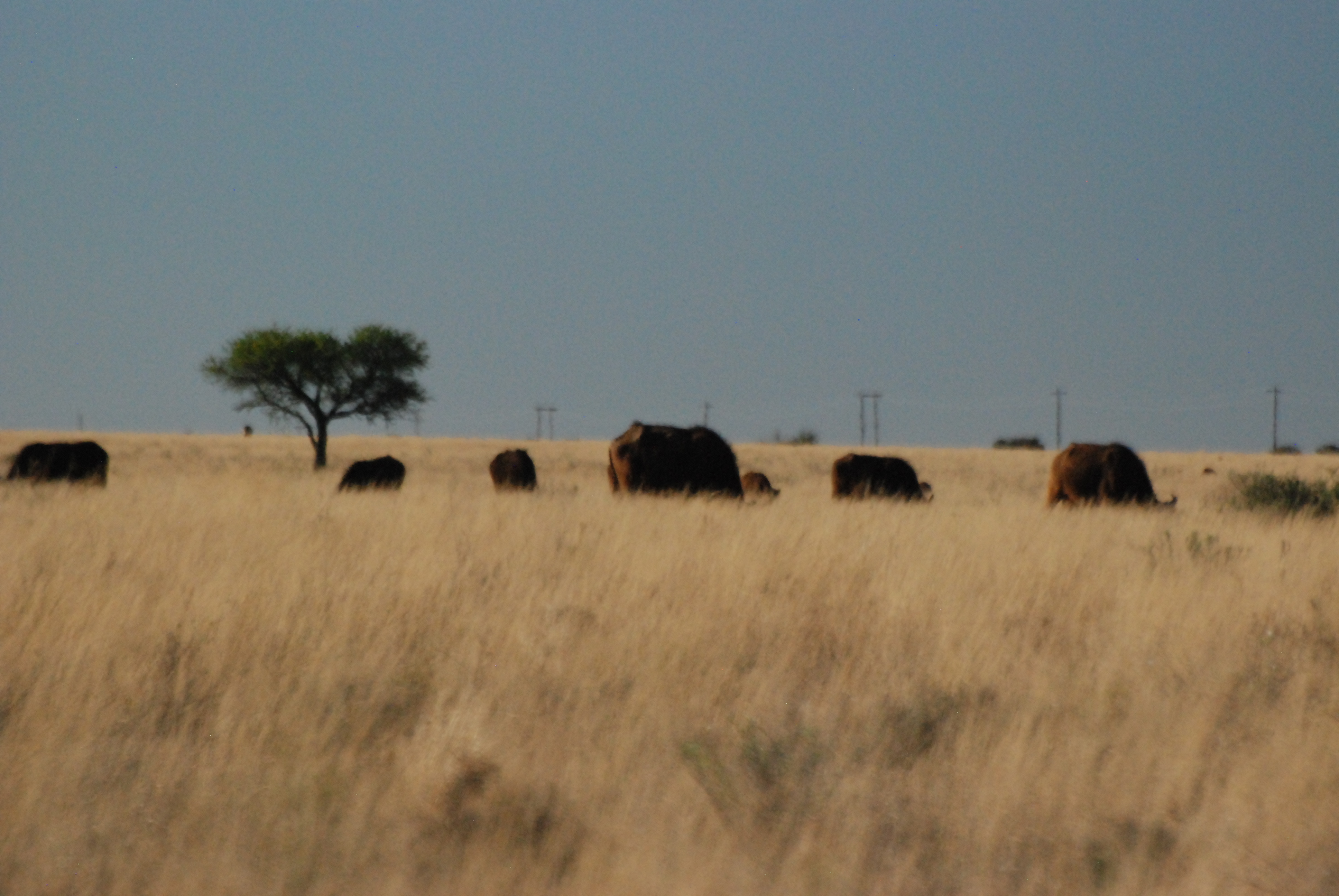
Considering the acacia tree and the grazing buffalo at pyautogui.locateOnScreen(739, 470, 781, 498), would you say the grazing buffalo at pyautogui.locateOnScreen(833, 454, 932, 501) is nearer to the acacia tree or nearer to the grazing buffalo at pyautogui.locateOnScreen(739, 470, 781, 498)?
the grazing buffalo at pyautogui.locateOnScreen(739, 470, 781, 498)

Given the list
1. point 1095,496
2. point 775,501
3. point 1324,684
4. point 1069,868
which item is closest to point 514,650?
point 1069,868

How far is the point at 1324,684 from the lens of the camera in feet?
19.7

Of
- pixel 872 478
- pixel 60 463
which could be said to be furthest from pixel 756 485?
pixel 60 463

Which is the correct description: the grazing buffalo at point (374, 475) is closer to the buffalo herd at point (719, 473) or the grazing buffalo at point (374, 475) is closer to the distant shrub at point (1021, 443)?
the buffalo herd at point (719, 473)

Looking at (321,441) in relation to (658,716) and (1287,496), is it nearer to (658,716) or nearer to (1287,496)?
(1287,496)

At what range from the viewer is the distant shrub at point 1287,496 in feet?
61.9

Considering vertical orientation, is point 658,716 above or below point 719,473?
below

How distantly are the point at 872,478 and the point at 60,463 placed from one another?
1642 centimetres

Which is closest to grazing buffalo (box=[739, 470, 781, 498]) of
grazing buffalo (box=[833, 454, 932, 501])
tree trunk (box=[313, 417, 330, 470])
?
grazing buffalo (box=[833, 454, 932, 501])

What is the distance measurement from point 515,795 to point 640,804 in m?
0.47

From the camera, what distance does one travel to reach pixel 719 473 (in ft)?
57.5

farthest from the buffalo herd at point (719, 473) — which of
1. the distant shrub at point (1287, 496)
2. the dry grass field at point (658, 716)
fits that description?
the dry grass field at point (658, 716)

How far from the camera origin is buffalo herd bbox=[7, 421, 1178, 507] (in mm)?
17281

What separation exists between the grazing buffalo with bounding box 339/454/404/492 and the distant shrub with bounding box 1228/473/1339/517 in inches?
623
